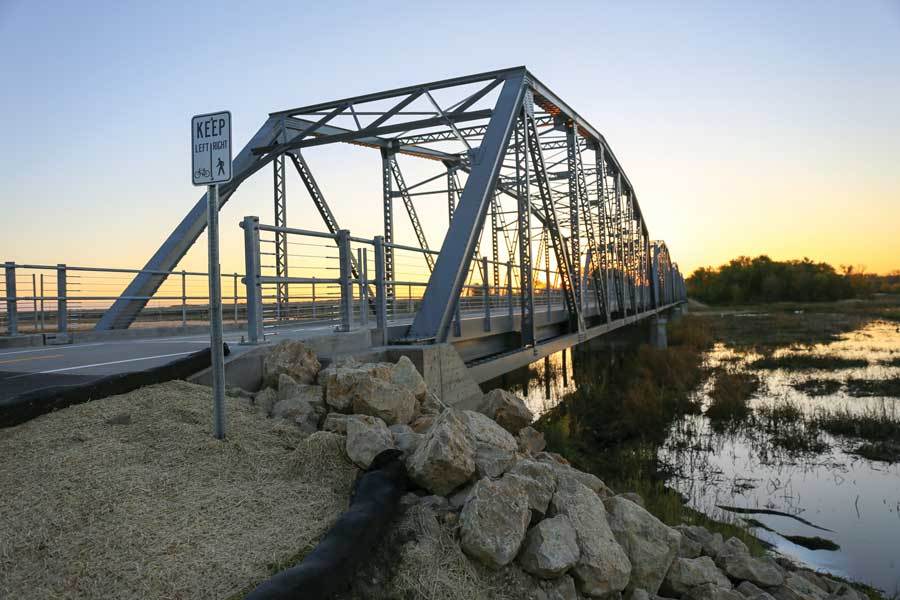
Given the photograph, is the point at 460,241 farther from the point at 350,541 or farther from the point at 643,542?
the point at 350,541

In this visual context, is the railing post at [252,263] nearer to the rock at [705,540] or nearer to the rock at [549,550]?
the rock at [549,550]

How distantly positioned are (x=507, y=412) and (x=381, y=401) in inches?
125

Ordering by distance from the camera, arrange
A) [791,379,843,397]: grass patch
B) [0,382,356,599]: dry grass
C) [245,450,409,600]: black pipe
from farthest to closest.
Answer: [791,379,843,397]: grass patch
[0,382,356,599]: dry grass
[245,450,409,600]: black pipe

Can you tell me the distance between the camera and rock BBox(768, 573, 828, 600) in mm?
5512

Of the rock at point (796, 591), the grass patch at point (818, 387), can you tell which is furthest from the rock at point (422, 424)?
the grass patch at point (818, 387)

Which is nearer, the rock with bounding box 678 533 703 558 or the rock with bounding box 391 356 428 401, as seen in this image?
the rock with bounding box 678 533 703 558

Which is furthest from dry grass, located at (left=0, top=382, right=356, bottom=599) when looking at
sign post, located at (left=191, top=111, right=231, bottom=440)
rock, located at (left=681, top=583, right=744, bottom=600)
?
rock, located at (left=681, top=583, right=744, bottom=600)

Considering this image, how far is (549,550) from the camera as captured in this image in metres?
3.90

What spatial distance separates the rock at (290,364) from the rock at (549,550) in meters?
3.41

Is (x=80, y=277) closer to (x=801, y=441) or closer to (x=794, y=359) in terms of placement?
(x=801, y=441)

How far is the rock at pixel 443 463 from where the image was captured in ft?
14.2

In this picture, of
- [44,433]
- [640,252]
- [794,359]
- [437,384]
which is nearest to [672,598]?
[437,384]

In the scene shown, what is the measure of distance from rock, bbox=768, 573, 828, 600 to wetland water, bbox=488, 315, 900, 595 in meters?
2.60

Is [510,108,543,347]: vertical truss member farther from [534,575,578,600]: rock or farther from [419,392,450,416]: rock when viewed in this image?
[534,575,578,600]: rock
